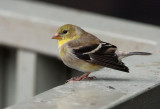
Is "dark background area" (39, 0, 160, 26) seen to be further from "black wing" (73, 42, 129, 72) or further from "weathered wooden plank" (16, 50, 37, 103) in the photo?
"black wing" (73, 42, 129, 72)

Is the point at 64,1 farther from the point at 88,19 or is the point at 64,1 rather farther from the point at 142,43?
the point at 142,43

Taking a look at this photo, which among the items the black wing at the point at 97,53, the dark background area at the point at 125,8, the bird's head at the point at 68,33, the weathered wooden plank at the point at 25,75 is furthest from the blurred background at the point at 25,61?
the dark background area at the point at 125,8

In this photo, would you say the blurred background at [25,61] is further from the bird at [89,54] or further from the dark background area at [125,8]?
the dark background area at [125,8]

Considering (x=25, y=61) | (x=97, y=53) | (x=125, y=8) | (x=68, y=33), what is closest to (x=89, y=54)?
(x=97, y=53)

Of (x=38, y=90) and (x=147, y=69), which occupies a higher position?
(x=147, y=69)

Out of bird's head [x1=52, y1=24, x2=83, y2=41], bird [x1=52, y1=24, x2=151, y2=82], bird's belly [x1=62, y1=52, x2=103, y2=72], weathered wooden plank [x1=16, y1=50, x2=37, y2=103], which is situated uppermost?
bird's head [x1=52, y1=24, x2=83, y2=41]

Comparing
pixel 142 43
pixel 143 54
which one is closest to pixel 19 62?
pixel 142 43

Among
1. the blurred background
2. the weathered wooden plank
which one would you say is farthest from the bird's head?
the weathered wooden plank

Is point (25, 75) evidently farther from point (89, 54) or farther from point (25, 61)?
Answer: point (89, 54)
